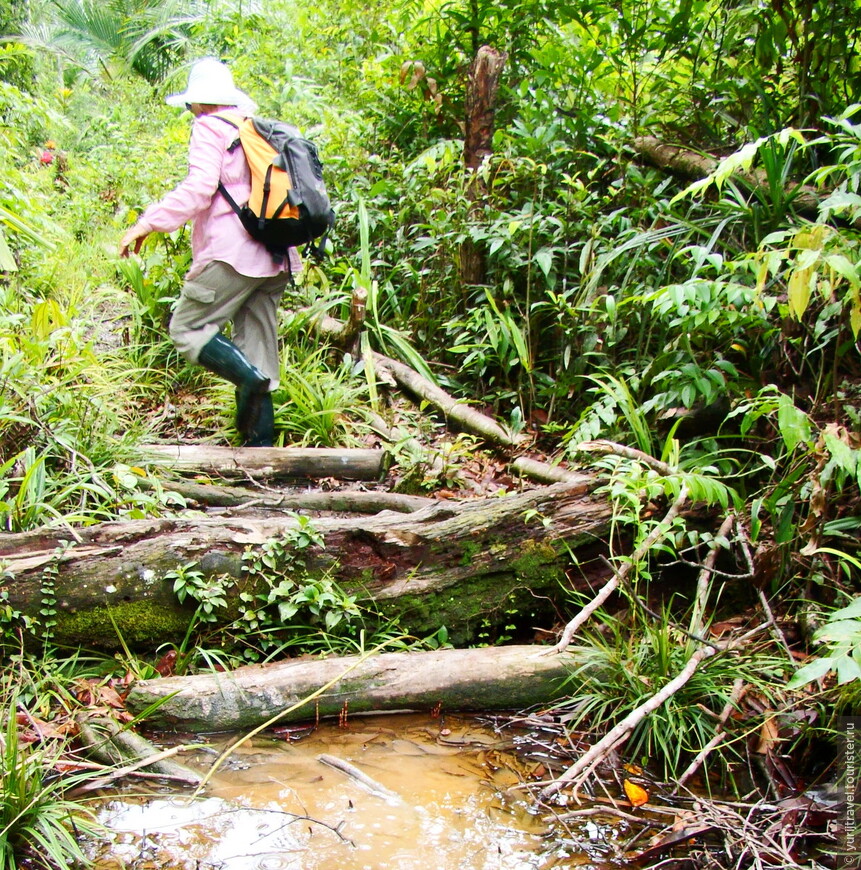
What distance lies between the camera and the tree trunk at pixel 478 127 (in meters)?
6.07

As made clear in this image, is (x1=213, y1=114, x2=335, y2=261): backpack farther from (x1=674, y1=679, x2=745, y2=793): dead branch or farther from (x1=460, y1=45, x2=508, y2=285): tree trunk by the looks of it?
(x1=674, y1=679, x2=745, y2=793): dead branch

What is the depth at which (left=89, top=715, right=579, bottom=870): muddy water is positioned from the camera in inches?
93.4

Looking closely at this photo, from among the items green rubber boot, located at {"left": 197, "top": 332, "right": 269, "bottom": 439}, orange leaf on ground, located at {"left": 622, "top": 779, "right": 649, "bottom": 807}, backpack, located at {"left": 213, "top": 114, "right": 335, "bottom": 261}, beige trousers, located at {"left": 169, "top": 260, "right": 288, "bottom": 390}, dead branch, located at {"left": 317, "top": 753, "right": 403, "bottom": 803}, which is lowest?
orange leaf on ground, located at {"left": 622, "top": 779, "right": 649, "bottom": 807}

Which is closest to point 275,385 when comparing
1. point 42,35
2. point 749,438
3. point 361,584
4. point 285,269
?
point 285,269

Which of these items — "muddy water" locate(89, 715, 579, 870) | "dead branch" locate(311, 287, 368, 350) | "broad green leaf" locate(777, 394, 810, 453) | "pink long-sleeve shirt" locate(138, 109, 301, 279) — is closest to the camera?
"muddy water" locate(89, 715, 579, 870)

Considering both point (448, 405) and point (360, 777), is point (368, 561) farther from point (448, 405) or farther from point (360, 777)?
point (448, 405)

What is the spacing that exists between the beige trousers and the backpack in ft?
1.08

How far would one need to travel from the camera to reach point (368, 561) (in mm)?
3541

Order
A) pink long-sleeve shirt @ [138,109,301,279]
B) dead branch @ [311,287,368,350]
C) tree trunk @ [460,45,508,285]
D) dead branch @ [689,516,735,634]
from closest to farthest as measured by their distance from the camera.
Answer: dead branch @ [689,516,735,634] → pink long-sleeve shirt @ [138,109,301,279] → dead branch @ [311,287,368,350] → tree trunk @ [460,45,508,285]

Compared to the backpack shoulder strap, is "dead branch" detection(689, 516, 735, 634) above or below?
below

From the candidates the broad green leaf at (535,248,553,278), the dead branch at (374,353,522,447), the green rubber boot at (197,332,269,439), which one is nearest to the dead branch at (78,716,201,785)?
the green rubber boot at (197,332,269,439)

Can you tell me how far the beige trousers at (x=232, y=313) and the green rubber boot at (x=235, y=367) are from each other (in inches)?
2.2

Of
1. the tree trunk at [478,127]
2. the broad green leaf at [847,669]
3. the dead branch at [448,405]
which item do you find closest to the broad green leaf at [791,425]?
the broad green leaf at [847,669]

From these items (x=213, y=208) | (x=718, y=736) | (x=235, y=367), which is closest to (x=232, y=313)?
(x=235, y=367)
